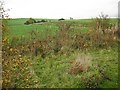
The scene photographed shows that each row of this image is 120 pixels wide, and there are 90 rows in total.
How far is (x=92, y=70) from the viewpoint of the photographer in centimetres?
1752

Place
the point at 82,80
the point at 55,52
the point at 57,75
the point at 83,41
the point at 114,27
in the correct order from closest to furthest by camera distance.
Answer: the point at 82,80
the point at 57,75
the point at 55,52
the point at 83,41
the point at 114,27

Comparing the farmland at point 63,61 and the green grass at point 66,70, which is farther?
the green grass at point 66,70

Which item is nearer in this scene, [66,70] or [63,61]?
[66,70]

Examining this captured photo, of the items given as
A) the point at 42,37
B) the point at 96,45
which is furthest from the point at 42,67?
the point at 42,37

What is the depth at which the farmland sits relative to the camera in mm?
15430

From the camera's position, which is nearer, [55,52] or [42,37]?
[55,52]

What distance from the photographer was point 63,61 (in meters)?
21.1

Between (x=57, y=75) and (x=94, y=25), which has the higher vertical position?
(x=94, y=25)

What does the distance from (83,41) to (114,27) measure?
4.38 metres

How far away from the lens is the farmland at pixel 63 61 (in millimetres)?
15430

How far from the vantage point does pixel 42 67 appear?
68.1 feet

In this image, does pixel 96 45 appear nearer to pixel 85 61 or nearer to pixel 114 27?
pixel 114 27

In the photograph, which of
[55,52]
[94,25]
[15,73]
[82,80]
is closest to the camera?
[15,73]

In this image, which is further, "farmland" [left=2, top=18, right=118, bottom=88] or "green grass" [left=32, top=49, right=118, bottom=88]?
"green grass" [left=32, top=49, right=118, bottom=88]
